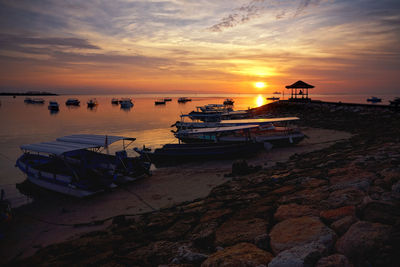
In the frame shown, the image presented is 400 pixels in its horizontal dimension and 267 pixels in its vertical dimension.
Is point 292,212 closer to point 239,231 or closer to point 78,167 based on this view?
point 239,231

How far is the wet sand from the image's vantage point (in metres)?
9.87

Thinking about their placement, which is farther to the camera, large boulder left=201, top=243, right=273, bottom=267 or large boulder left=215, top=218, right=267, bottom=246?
large boulder left=215, top=218, right=267, bottom=246

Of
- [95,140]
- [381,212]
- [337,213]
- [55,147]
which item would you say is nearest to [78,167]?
[95,140]

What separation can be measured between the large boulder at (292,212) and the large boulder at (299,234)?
0.32 meters

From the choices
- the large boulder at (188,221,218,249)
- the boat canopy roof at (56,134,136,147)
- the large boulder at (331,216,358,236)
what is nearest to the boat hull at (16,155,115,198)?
the boat canopy roof at (56,134,136,147)

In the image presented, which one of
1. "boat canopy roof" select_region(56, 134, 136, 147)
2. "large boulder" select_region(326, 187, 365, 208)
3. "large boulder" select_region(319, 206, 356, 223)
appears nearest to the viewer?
"large boulder" select_region(319, 206, 356, 223)

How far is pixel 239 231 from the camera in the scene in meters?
6.71

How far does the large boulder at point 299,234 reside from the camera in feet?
16.7

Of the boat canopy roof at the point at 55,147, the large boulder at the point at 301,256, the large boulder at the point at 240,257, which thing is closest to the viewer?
the large boulder at the point at 301,256

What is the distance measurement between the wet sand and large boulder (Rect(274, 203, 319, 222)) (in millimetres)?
6176

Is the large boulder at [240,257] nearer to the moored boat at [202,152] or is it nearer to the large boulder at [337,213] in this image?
the large boulder at [337,213]

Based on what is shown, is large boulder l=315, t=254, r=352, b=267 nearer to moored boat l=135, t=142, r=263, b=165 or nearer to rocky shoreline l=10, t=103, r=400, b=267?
rocky shoreline l=10, t=103, r=400, b=267

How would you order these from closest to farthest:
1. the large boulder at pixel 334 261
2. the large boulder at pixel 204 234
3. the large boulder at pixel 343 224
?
the large boulder at pixel 334 261 → the large boulder at pixel 343 224 → the large boulder at pixel 204 234

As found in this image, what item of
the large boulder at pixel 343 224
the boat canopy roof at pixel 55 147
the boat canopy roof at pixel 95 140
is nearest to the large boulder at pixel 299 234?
the large boulder at pixel 343 224
